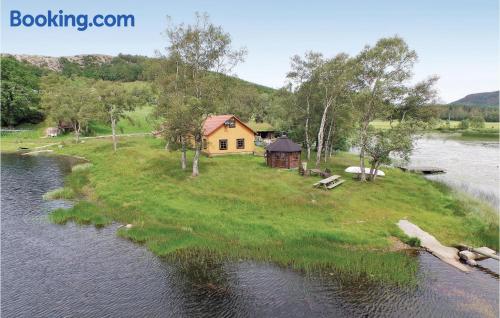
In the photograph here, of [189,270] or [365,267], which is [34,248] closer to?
[189,270]

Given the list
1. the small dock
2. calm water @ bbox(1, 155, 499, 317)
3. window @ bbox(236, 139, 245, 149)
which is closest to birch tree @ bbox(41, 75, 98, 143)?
window @ bbox(236, 139, 245, 149)

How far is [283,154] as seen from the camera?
153 feet

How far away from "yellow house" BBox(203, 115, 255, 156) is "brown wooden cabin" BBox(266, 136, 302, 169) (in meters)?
11.8

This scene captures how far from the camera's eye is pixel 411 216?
29.8 m

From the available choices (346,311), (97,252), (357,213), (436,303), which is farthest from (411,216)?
(97,252)

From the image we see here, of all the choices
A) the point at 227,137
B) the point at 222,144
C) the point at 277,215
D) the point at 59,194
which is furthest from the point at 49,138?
the point at 277,215

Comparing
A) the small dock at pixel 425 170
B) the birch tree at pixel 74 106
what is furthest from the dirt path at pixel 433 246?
the birch tree at pixel 74 106

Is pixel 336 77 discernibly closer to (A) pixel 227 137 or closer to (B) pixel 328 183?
(B) pixel 328 183

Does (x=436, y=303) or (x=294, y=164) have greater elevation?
(x=294, y=164)

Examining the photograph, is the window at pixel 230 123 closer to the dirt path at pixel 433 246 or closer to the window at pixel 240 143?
the window at pixel 240 143

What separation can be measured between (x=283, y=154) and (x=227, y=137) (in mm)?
13956

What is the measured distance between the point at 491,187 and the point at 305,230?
108 feet

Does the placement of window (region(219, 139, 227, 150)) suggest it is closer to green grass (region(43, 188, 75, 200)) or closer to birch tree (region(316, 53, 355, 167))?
birch tree (region(316, 53, 355, 167))

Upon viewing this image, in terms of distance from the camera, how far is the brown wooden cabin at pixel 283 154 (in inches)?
1825
